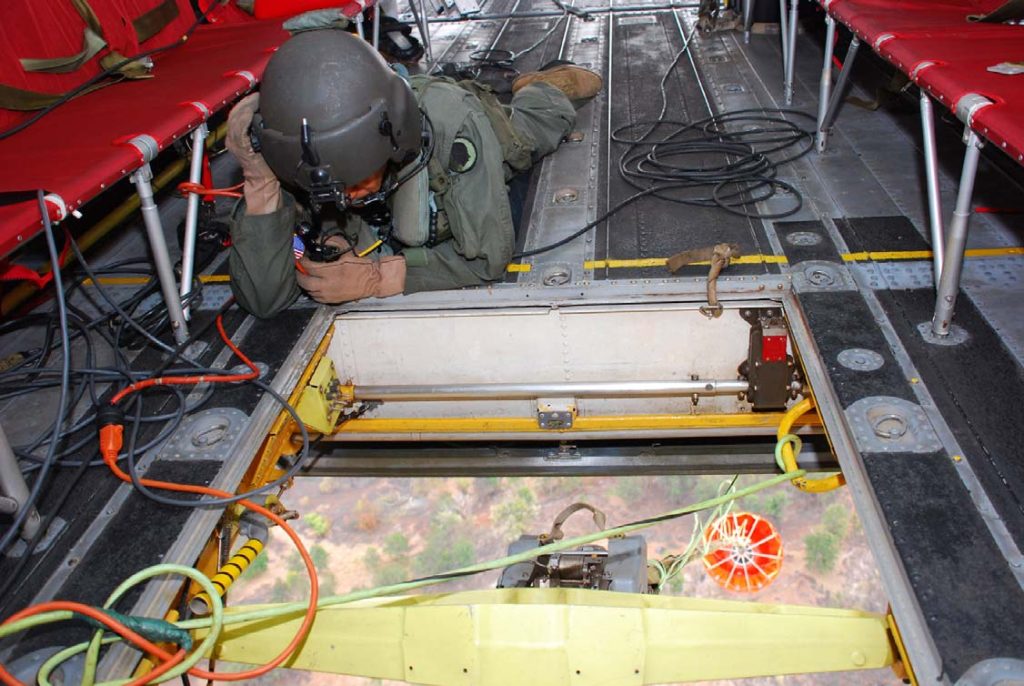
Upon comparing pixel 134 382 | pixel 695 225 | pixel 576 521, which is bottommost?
pixel 576 521

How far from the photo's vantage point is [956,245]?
2473 mm

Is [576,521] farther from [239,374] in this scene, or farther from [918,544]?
[918,544]

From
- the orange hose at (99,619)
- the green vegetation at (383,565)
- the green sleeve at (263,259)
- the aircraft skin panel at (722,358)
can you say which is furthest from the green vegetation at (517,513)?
the orange hose at (99,619)

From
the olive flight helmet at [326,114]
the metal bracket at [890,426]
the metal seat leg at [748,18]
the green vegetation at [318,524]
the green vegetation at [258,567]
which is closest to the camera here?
the metal bracket at [890,426]

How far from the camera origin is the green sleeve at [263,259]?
9.29 ft

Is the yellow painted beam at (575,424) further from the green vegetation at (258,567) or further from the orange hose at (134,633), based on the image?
the green vegetation at (258,567)

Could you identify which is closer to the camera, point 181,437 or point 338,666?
point 338,666

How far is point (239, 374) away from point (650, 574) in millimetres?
1606

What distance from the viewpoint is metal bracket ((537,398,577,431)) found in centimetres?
323

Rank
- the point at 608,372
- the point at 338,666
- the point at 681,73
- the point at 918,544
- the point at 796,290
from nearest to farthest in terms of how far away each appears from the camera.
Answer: the point at 918,544
the point at 338,666
the point at 796,290
the point at 608,372
the point at 681,73

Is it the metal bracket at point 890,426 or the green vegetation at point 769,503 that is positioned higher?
the metal bracket at point 890,426

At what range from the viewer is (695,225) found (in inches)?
137

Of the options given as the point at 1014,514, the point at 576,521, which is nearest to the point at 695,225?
the point at 1014,514

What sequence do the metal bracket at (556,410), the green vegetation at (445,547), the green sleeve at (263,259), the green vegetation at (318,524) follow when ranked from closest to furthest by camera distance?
the green sleeve at (263,259) < the metal bracket at (556,410) < the green vegetation at (445,547) < the green vegetation at (318,524)
